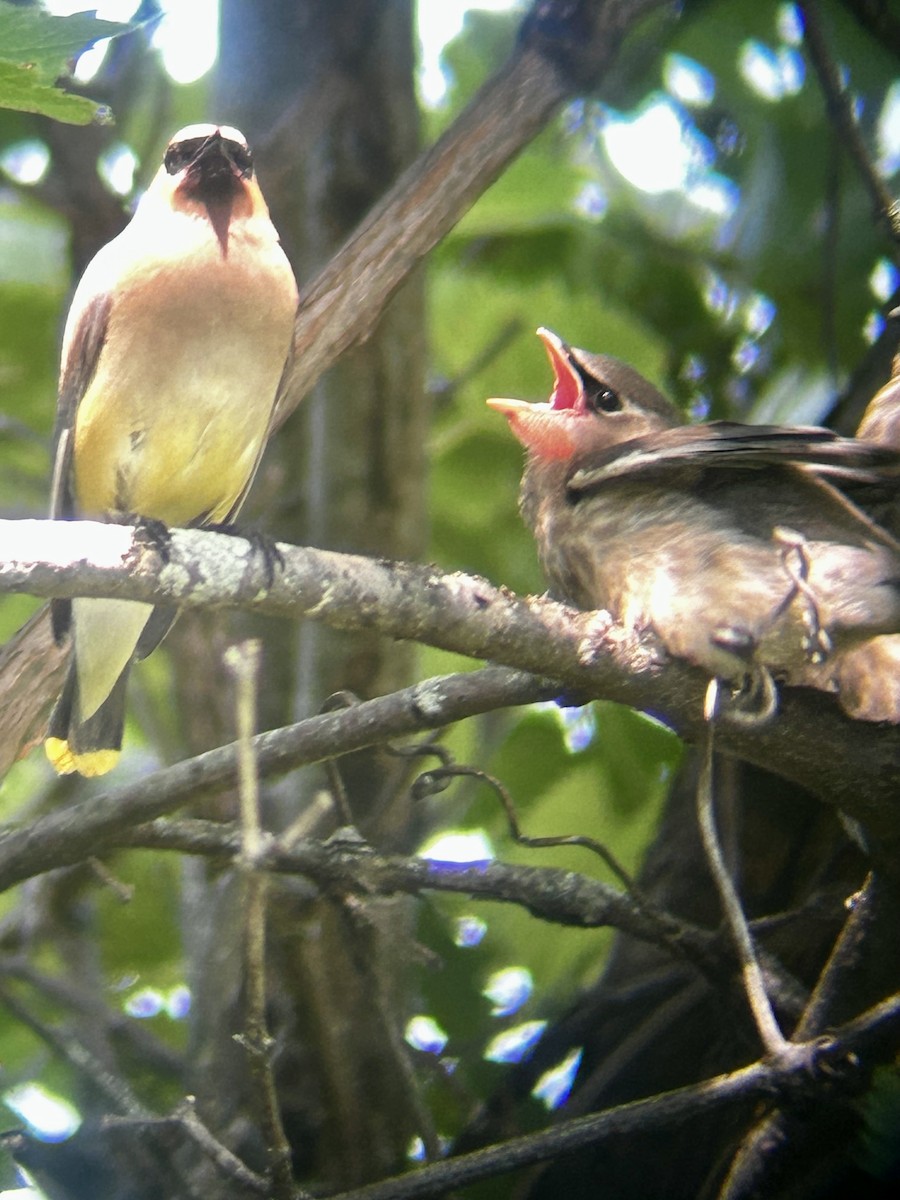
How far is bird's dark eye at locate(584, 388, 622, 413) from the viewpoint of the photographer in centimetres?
405

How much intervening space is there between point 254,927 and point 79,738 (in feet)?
8.40

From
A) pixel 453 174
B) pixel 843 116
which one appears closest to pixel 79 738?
pixel 453 174

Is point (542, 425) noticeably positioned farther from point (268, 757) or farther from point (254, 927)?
point (254, 927)

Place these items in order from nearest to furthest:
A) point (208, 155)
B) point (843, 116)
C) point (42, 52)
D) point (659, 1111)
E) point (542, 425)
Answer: point (659, 1111), point (42, 52), point (542, 425), point (843, 116), point (208, 155)

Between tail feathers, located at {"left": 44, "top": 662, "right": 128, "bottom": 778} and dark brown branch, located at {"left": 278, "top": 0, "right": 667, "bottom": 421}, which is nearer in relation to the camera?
dark brown branch, located at {"left": 278, "top": 0, "right": 667, "bottom": 421}

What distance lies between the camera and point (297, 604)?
2.69m

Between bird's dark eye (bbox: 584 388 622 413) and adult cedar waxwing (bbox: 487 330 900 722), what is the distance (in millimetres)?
374

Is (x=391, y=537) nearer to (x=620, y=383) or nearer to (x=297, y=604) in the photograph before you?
(x=620, y=383)

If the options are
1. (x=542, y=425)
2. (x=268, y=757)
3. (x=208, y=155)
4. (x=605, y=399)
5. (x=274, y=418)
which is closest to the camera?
(x=268, y=757)

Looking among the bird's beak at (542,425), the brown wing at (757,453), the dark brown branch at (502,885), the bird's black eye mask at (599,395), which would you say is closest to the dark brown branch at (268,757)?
the dark brown branch at (502,885)

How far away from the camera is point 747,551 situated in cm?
318

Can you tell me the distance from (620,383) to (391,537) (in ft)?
3.04

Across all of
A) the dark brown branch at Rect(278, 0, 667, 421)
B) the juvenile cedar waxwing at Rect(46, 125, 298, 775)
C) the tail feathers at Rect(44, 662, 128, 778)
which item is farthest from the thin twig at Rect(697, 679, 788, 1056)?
the tail feathers at Rect(44, 662, 128, 778)

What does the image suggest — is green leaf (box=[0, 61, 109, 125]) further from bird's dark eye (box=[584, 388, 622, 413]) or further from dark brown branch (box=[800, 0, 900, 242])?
dark brown branch (box=[800, 0, 900, 242])
